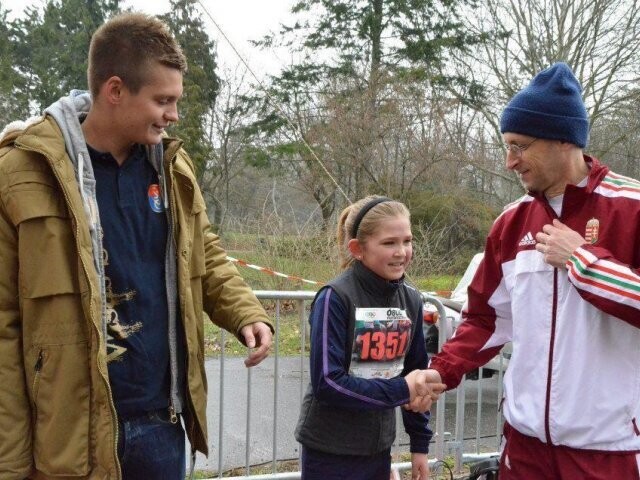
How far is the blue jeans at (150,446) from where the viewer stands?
204cm

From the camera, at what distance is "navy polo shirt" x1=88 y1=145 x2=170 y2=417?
200cm

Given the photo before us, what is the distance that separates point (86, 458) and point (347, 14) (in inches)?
754

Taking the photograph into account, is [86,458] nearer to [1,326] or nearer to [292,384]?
[1,326]

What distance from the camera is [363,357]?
8.32 ft

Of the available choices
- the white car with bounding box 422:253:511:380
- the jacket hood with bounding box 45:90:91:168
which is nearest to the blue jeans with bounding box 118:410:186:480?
the jacket hood with bounding box 45:90:91:168

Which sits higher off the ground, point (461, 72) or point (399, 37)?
point (399, 37)

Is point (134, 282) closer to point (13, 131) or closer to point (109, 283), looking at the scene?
point (109, 283)

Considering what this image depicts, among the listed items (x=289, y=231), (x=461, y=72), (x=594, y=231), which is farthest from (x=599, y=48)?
(x=594, y=231)

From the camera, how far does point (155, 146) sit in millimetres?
2195

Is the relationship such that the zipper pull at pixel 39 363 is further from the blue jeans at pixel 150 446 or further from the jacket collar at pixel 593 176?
the jacket collar at pixel 593 176

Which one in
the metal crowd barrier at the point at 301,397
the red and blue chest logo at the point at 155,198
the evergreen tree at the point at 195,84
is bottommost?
the metal crowd barrier at the point at 301,397

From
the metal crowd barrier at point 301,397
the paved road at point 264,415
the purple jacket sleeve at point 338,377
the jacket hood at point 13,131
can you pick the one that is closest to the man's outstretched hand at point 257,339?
the purple jacket sleeve at point 338,377

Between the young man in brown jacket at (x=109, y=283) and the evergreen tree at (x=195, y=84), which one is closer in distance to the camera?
the young man in brown jacket at (x=109, y=283)

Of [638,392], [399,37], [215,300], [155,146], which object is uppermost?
[399,37]
